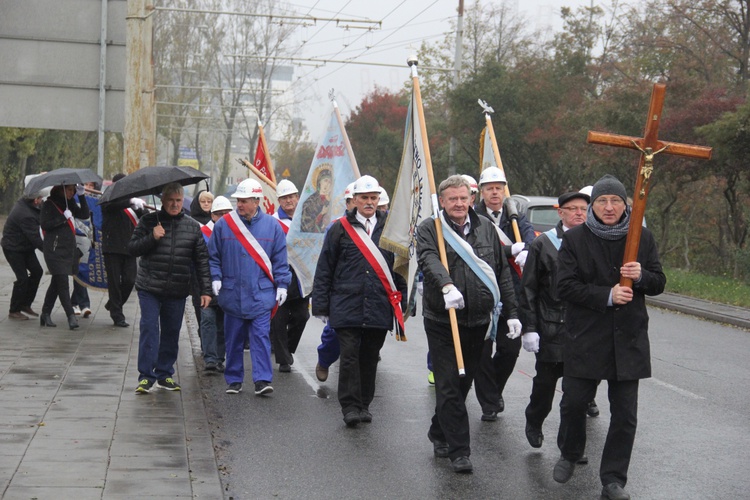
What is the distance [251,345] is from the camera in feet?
32.0

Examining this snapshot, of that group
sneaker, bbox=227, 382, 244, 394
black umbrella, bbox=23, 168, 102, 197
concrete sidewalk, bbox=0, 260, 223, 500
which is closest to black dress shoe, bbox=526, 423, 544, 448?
concrete sidewalk, bbox=0, 260, 223, 500

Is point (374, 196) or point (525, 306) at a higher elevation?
point (374, 196)

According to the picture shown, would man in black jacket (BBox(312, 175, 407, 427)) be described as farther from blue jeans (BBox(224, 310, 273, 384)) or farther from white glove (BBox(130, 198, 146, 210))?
white glove (BBox(130, 198, 146, 210))

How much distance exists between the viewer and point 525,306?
770 cm

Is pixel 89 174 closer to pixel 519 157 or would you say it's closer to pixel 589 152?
pixel 589 152

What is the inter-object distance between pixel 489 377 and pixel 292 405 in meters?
1.63

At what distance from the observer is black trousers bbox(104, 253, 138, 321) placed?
14.0 meters

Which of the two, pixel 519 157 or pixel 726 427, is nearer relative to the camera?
pixel 726 427

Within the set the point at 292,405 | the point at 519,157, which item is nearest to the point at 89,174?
the point at 292,405

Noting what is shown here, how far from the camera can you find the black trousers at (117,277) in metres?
14.0

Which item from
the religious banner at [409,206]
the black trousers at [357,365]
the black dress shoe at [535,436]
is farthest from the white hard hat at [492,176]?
the black dress shoe at [535,436]

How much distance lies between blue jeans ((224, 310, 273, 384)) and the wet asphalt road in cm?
19

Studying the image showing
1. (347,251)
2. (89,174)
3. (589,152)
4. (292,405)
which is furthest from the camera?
(589,152)

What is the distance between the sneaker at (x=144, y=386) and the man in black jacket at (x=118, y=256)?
4636mm
